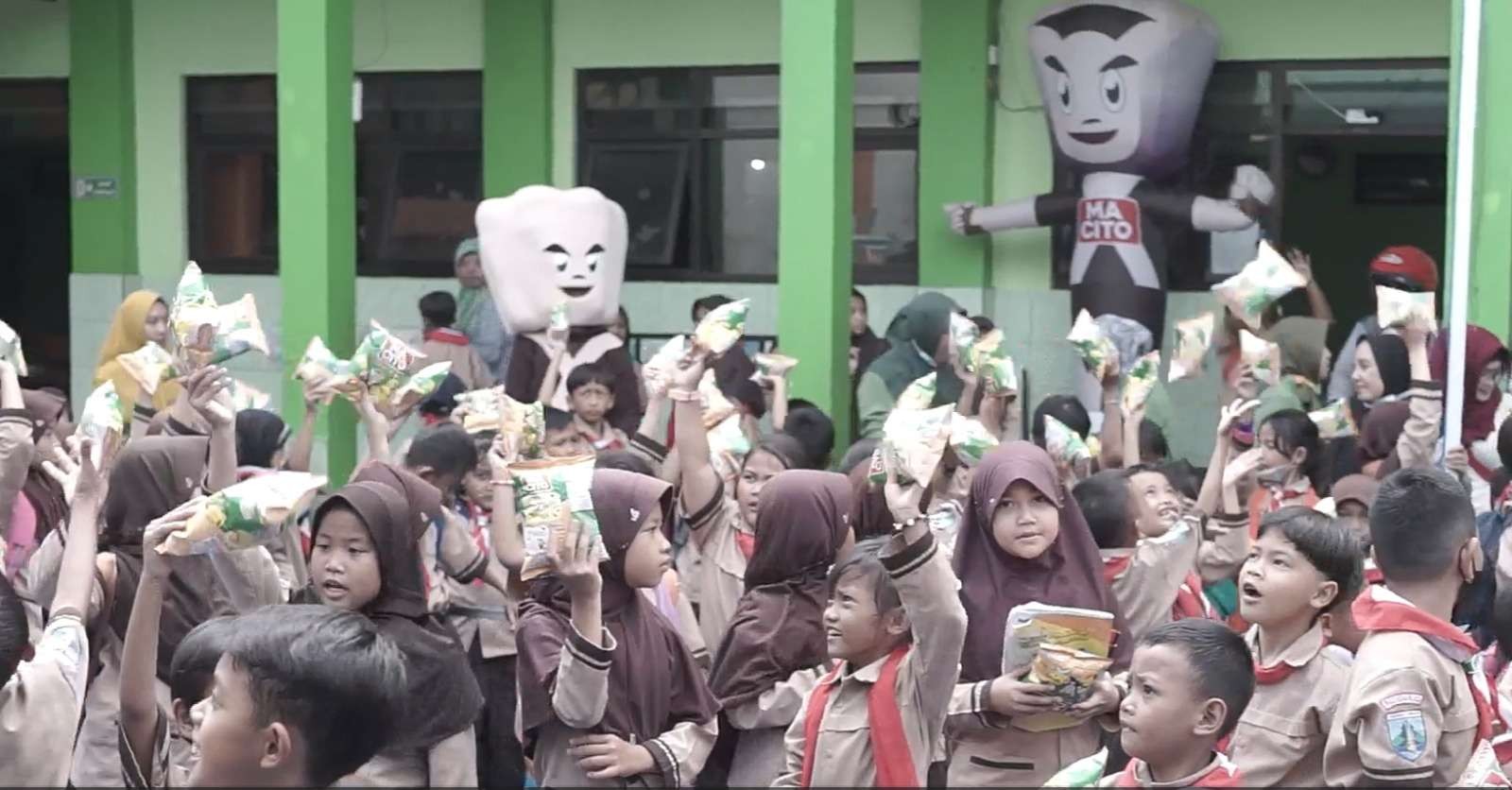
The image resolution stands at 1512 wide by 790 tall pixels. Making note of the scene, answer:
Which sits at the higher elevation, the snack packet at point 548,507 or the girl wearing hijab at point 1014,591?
the snack packet at point 548,507

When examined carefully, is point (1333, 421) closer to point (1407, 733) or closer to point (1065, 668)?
point (1065, 668)

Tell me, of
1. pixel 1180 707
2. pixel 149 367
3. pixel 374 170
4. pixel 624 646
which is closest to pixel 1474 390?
pixel 1180 707

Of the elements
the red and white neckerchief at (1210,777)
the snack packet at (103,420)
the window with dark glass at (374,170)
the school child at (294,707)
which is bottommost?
the red and white neckerchief at (1210,777)

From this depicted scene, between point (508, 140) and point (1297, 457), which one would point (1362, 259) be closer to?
point (508, 140)

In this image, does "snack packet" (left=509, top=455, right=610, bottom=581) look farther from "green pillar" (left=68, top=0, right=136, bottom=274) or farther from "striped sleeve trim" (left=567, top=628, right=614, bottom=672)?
"green pillar" (left=68, top=0, right=136, bottom=274)

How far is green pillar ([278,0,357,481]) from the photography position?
8.20m

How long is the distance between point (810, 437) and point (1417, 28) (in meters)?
4.11

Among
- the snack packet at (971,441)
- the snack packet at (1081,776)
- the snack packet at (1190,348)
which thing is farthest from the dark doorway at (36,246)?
the snack packet at (1081,776)

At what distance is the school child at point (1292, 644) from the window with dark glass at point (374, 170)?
7251 mm

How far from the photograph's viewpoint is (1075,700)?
3.70m

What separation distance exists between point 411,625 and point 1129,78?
607cm

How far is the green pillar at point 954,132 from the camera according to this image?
9.50 m

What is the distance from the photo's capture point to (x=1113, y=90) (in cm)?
901

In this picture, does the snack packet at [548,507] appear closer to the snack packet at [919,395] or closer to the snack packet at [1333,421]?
the snack packet at [919,395]
